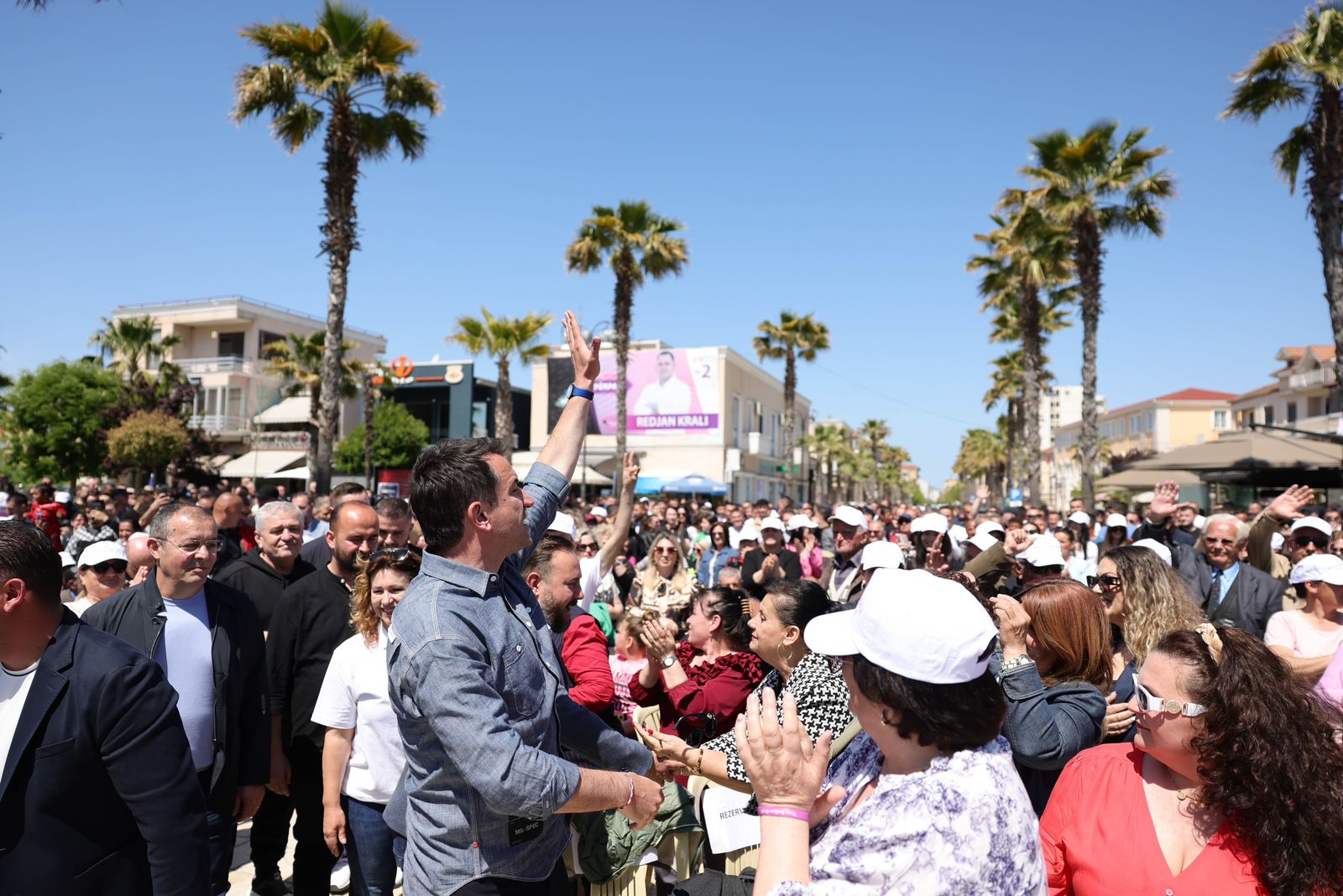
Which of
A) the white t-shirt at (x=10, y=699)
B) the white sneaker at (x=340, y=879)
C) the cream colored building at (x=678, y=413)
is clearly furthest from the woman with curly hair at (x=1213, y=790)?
the cream colored building at (x=678, y=413)

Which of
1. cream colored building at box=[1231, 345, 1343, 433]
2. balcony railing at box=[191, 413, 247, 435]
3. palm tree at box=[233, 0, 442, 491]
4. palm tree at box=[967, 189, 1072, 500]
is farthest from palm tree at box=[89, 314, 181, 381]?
cream colored building at box=[1231, 345, 1343, 433]

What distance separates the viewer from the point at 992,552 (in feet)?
20.9

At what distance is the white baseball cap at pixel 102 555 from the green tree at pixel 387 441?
39.4m

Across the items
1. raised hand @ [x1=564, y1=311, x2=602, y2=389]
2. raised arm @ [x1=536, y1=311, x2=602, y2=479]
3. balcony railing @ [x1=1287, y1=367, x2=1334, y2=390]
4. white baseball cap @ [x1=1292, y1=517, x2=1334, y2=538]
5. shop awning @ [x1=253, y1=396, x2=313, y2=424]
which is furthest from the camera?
balcony railing @ [x1=1287, y1=367, x2=1334, y2=390]

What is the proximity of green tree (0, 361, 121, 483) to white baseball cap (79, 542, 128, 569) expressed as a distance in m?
35.7

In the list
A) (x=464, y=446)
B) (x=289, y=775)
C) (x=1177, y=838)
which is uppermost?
(x=464, y=446)

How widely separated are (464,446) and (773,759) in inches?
48.7

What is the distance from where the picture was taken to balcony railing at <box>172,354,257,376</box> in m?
47.9

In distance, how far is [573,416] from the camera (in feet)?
10.7

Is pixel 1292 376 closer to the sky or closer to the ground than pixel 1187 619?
closer to the sky

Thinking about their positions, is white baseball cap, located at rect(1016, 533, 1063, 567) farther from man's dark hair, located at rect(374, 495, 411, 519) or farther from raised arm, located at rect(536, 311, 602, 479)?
man's dark hair, located at rect(374, 495, 411, 519)

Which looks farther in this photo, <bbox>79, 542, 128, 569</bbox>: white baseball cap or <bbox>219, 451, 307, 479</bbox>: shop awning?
<bbox>219, 451, 307, 479</bbox>: shop awning

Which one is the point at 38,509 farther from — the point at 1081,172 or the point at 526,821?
the point at 1081,172

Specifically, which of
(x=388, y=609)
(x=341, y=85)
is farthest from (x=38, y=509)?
(x=388, y=609)
